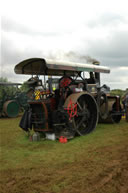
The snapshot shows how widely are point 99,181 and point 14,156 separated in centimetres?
221

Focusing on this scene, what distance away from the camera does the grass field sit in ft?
9.39

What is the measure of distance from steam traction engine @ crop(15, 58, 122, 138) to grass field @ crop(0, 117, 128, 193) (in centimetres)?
52

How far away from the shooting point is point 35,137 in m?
5.82

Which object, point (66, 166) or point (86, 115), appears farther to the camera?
point (86, 115)

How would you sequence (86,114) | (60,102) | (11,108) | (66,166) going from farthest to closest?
(11,108) < (86,114) < (60,102) < (66,166)

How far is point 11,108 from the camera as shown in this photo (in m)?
13.3

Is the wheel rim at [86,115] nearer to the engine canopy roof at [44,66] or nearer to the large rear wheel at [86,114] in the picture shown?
the large rear wheel at [86,114]

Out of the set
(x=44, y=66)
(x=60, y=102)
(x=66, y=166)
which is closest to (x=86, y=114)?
(x=60, y=102)

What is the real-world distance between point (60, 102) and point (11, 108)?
26.2ft

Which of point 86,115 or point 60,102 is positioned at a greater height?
point 60,102

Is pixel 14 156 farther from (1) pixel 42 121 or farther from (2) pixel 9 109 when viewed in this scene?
(2) pixel 9 109

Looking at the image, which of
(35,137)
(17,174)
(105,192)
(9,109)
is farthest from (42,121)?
(9,109)

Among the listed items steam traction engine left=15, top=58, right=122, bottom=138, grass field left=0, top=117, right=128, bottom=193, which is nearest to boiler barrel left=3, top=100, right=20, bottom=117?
steam traction engine left=15, top=58, right=122, bottom=138

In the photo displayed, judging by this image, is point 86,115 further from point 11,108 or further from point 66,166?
point 11,108
